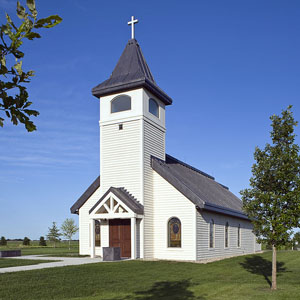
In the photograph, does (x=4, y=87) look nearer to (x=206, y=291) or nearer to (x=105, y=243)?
(x=206, y=291)

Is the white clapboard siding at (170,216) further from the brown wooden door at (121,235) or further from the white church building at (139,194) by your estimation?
the brown wooden door at (121,235)

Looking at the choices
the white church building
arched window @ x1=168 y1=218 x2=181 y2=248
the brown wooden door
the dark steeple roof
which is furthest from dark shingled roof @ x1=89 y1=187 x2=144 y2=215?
the dark steeple roof

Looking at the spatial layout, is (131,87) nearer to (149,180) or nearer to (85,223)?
(149,180)

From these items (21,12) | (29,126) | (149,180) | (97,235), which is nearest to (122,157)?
(149,180)

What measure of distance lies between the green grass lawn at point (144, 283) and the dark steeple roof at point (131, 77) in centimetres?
1149

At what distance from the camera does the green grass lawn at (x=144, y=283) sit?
11.6 m

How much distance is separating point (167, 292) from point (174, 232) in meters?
11.4

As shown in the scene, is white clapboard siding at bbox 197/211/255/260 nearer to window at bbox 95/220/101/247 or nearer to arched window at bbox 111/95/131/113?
window at bbox 95/220/101/247

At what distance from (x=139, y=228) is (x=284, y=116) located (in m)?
12.6

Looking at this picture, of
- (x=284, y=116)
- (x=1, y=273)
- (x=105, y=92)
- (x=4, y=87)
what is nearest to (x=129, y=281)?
(x=1, y=273)

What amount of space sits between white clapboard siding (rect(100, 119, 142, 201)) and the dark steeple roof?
2.37 metres

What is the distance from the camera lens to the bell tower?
23906mm

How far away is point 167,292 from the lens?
12.3 metres

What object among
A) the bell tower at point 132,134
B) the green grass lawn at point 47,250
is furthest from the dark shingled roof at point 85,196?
the green grass lawn at point 47,250
